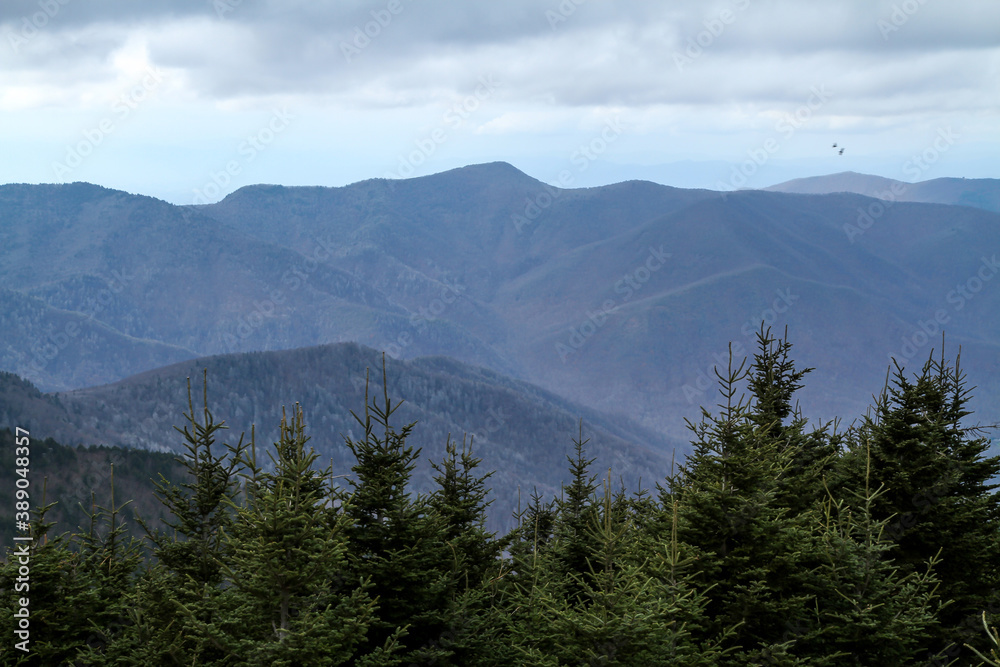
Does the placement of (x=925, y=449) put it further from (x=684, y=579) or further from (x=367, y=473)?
(x=367, y=473)

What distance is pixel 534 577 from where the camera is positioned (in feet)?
52.4

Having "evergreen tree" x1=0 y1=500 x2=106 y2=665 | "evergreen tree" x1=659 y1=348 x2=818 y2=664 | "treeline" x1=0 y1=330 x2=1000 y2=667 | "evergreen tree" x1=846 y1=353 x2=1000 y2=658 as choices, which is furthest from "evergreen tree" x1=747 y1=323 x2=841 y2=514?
"evergreen tree" x1=0 y1=500 x2=106 y2=665

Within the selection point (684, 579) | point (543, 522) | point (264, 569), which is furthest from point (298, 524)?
point (543, 522)

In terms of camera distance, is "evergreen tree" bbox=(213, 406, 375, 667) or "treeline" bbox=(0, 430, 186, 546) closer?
"evergreen tree" bbox=(213, 406, 375, 667)

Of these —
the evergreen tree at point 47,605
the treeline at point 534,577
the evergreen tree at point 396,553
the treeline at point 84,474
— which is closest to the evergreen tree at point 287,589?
the treeline at point 534,577

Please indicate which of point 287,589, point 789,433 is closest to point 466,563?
point 287,589

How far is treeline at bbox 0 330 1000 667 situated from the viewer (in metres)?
12.3

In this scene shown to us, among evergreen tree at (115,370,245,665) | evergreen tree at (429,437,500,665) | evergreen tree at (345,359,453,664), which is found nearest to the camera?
evergreen tree at (115,370,245,665)

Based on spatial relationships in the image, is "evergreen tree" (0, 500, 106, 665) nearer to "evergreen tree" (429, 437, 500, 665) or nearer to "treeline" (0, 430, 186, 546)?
"evergreen tree" (429, 437, 500, 665)

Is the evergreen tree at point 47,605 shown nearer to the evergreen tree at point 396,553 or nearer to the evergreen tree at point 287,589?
the evergreen tree at point 287,589

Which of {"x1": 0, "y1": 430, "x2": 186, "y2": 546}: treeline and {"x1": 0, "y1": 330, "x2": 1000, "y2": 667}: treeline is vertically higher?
{"x1": 0, "y1": 430, "x2": 186, "y2": 546}: treeline

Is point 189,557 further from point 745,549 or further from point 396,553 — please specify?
point 745,549

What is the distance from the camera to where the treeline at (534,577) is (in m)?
12.3

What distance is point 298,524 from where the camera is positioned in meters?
12.3
